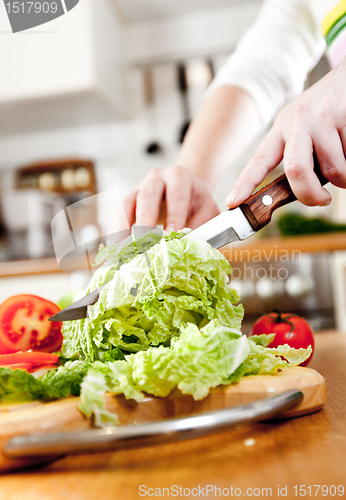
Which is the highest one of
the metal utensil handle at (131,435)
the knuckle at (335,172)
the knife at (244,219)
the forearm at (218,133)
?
the forearm at (218,133)

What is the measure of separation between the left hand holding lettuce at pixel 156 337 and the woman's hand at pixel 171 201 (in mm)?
187

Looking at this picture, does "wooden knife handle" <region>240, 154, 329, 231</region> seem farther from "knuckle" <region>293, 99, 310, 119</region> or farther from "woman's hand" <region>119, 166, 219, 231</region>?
"woman's hand" <region>119, 166, 219, 231</region>

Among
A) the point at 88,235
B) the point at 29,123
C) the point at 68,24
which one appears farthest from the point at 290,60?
the point at 29,123

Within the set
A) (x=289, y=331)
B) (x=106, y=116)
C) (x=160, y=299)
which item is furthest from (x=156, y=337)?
(x=106, y=116)

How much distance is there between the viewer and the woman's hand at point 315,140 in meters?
0.67

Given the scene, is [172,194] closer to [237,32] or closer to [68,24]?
[68,24]

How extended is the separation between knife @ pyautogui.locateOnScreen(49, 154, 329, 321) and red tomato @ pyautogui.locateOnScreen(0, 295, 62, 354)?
18cm

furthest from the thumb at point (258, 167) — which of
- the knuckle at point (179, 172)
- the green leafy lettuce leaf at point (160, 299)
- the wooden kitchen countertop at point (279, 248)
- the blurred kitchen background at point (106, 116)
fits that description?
A: the blurred kitchen background at point (106, 116)

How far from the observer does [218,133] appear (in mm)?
1107

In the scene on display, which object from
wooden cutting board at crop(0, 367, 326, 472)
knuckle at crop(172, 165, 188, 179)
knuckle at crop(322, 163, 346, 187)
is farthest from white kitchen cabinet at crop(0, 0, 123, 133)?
wooden cutting board at crop(0, 367, 326, 472)

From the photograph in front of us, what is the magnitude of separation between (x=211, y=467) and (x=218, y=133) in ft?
2.83

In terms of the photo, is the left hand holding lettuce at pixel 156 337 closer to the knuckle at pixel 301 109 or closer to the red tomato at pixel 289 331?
the red tomato at pixel 289 331

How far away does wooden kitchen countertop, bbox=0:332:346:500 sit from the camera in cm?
38

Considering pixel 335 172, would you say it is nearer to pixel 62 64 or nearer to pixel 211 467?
pixel 211 467
